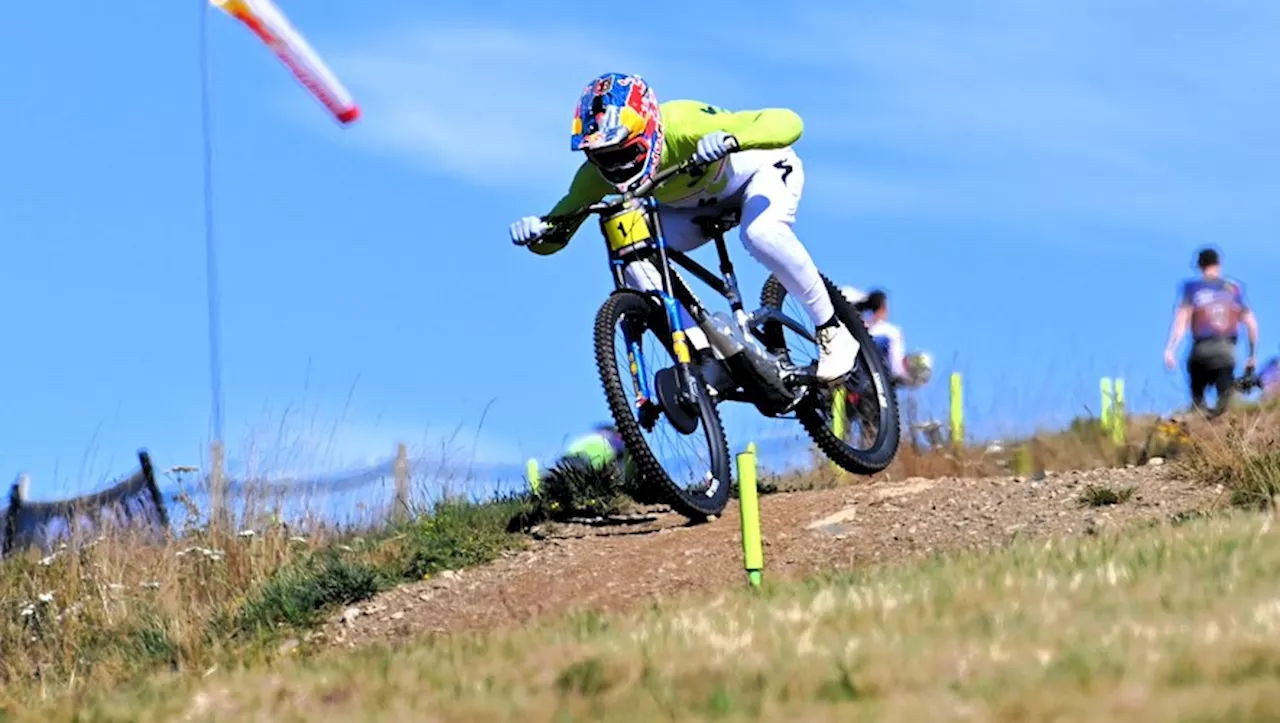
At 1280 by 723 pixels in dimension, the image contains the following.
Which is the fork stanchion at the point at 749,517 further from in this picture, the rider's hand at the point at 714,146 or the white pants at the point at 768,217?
the white pants at the point at 768,217

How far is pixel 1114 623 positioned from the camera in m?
6.23

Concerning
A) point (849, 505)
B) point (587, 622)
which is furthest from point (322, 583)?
point (587, 622)

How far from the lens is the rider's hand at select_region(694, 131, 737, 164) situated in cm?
1045

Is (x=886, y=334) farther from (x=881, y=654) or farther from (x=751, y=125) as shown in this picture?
(x=881, y=654)

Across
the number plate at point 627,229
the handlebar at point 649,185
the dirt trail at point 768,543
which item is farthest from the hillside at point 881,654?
the handlebar at point 649,185

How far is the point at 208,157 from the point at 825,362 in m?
5.68

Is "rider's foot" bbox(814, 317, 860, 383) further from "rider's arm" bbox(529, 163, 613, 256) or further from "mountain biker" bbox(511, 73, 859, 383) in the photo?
"rider's arm" bbox(529, 163, 613, 256)

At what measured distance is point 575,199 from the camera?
444 inches

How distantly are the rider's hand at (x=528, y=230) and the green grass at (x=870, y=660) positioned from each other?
3.62 m

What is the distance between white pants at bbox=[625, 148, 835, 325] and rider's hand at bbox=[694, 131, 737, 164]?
752 millimetres

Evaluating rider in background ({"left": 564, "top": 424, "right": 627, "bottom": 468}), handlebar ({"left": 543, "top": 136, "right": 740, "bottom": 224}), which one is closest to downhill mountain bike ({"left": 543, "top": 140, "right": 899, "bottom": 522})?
handlebar ({"left": 543, "top": 136, "right": 740, "bottom": 224})

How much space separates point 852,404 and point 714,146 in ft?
8.94

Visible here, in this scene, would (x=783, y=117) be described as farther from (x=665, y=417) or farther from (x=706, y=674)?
(x=706, y=674)

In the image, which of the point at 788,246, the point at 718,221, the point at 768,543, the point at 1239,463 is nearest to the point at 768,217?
the point at 788,246
